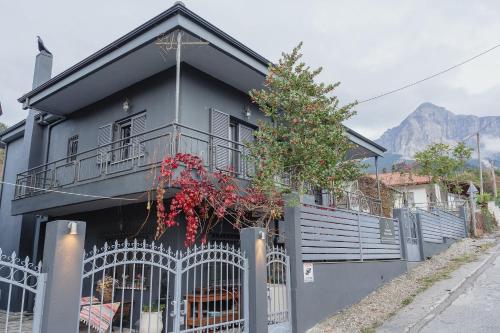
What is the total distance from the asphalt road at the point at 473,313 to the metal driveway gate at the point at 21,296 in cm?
597

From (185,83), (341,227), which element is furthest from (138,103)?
(341,227)

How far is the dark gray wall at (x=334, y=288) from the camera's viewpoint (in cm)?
704

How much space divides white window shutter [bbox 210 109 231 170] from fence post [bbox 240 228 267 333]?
11.1 feet

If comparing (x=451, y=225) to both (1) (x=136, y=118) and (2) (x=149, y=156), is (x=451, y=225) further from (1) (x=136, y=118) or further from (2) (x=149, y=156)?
(1) (x=136, y=118)

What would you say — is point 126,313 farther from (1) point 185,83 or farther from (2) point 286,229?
(1) point 185,83

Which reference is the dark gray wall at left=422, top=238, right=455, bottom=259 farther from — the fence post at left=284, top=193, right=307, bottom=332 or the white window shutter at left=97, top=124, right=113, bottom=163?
the white window shutter at left=97, top=124, right=113, bottom=163

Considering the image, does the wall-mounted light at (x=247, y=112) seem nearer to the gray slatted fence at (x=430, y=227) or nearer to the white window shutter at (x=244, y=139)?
the white window shutter at (x=244, y=139)

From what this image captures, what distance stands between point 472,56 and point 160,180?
387 inches

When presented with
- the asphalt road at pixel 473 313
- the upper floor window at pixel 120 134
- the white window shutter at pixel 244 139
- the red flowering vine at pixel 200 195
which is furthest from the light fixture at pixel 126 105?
the asphalt road at pixel 473 313

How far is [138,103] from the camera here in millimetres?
10430

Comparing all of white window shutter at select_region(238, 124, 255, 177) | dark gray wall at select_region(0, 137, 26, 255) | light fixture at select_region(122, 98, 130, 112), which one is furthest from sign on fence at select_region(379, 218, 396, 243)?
dark gray wall at select_region(0, 137, 26, 255)

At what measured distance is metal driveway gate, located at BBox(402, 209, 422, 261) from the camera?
37.6 ft

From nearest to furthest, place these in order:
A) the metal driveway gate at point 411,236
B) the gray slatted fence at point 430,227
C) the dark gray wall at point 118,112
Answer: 1. the dark gray wall at point 118,112
2. the metal driveway gate at point 411,236
3. the gray slatted fence at point 430,227

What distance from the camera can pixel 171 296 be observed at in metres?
8.59
